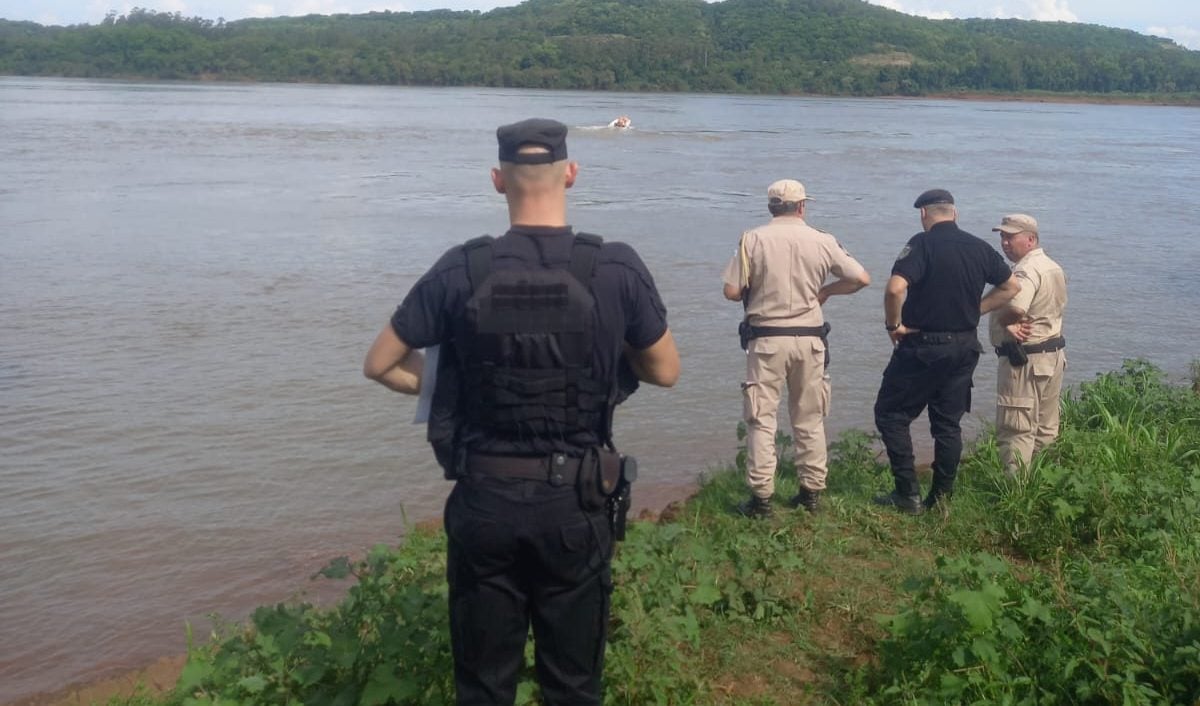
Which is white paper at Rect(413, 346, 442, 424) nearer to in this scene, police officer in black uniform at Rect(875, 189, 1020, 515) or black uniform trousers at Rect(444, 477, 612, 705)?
black uniform trousers at Rect(444, 477, 612, 705)

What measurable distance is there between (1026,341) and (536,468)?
4.20 meters

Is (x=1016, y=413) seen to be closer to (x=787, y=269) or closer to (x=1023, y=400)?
(x=1023, y=400)

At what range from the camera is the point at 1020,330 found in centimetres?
647

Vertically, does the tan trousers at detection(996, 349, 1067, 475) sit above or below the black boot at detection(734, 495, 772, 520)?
above

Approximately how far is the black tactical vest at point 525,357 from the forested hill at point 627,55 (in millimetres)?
92353

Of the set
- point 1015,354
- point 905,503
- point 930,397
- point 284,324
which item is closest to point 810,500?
point 905,503

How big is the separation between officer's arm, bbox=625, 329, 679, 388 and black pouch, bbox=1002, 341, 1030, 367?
12.2 ft

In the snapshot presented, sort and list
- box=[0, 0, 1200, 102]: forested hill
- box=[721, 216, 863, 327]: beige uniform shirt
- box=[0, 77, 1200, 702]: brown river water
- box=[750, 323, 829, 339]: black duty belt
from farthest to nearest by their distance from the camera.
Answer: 1. box=[0, 0, 1200, 102]: forested hill
2. box=[0, 77, 1200, 702]: brown river water
3. box=[750, 323, 829, 339]: black duty belt
4. box=[721, 216, 863, 327]: beige uniform shirt

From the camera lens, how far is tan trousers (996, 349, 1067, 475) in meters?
6.58

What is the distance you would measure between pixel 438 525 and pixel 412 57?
97.6 m

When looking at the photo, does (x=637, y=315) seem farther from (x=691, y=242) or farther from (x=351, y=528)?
(x=691, y=242)

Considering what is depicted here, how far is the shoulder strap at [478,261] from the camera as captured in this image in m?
3.10

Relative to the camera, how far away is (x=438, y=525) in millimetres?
6828

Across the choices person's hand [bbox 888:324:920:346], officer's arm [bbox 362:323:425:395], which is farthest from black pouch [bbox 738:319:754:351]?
officer's arm [bbox 362:323:425:395]
